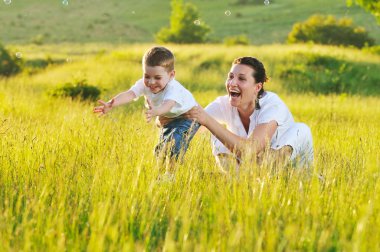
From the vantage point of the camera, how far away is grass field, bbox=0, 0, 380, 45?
188 ft

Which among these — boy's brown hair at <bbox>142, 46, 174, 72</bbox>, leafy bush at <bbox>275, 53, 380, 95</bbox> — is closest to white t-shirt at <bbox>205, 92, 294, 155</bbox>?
boy's brown hair at <bbox>142, 46, 174, 72</bbox>

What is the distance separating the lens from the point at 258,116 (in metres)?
6.27

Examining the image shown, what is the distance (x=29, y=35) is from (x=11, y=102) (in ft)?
155

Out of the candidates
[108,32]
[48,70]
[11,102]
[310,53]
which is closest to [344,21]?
[310,53]

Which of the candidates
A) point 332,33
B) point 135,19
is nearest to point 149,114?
point 332,33

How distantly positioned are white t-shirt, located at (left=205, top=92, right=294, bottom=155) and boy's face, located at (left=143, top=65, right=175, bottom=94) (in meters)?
0.63

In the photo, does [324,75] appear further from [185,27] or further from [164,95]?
[185,27]

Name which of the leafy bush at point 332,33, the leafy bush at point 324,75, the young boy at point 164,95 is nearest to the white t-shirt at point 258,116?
the young boy at point 164,95

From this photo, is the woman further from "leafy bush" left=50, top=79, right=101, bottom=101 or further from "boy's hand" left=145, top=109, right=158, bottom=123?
"leafy bush" left=50, top=79, right=101, bottom=101

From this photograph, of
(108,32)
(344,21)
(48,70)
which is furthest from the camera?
(108,32)

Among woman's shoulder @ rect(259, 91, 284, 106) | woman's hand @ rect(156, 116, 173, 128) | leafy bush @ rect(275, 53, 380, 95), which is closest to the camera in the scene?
woman's shoulder @ rect(259, 91, 284, 106)

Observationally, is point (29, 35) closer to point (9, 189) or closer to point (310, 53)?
point (310, 53)

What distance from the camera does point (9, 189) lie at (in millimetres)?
4828

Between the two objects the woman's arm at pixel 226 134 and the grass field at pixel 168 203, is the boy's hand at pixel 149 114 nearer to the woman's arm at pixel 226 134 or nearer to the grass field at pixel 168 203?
the grass field at pixel 168 203
